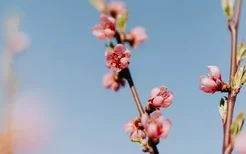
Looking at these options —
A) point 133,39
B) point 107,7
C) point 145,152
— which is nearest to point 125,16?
point 107,7

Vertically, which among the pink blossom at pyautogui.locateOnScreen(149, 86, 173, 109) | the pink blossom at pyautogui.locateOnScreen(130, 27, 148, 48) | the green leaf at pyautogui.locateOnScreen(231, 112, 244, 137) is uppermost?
the pink blossom at pyautogui.locateOnScreen(130, 27, 148, 48)

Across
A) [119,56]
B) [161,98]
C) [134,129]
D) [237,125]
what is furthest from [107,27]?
[237,125]

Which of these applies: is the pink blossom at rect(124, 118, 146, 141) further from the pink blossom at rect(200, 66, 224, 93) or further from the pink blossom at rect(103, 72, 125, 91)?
the pink blossom at rect(103, 72, 125, 91)

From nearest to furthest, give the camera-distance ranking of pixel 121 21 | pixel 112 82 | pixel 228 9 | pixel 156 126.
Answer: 1. pixel 156 126
2. pixel 228 9
3. pixel 121 21
4. pixel 112 82

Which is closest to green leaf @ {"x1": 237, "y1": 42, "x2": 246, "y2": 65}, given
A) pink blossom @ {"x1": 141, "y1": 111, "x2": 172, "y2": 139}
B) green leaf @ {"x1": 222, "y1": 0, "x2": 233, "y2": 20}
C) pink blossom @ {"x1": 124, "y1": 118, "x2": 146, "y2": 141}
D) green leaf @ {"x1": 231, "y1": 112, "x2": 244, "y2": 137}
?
green leaf @ {"x1": 222, "y1": 0, "x2": 233, "y2": 20}

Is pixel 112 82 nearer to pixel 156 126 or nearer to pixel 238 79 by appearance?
pixel 156 126
